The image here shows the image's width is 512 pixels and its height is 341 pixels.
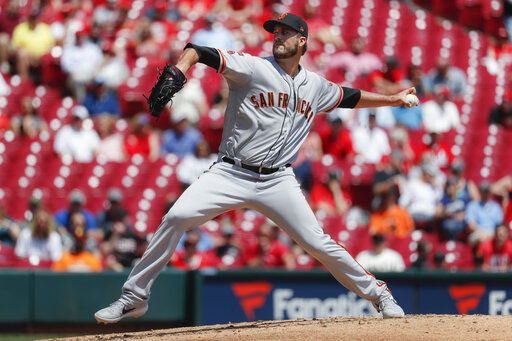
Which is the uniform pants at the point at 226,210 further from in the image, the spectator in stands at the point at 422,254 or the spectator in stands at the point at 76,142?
the spectator in stands at the point at 76,142

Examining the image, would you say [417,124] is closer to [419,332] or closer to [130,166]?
[130,166]

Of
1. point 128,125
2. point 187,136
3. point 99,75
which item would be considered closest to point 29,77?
point 99,75

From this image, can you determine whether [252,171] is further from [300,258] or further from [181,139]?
[181,139]

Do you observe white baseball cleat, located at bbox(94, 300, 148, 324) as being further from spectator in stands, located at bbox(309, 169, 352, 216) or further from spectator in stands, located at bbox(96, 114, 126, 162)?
spectator in stands, located at bbox(96, 114, 126, 162)

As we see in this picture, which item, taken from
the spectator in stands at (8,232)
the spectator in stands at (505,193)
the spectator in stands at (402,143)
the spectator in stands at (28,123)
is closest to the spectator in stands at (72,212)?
the spectator in stands at (8,232)

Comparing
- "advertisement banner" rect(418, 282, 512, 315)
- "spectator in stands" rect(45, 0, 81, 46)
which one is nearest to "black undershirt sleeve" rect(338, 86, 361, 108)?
"advertisement banner" rect(418, 282, 512, 315)

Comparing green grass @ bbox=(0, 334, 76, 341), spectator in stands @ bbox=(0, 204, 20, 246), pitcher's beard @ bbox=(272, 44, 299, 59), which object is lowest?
green grass @ bbox=(0, 334, 76, 341)

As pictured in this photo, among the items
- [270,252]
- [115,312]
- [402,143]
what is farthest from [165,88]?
[402,143]
